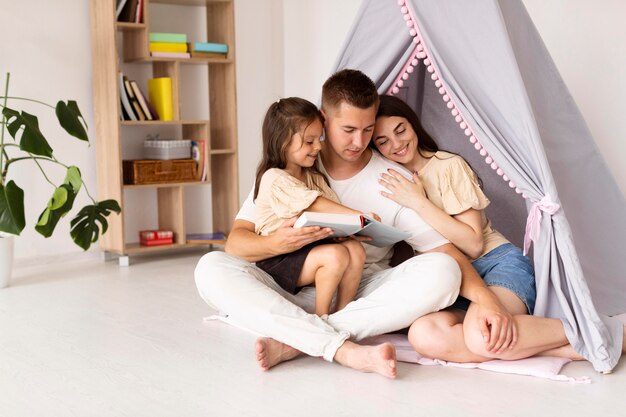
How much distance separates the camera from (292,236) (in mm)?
2365

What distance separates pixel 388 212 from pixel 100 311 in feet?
4.10

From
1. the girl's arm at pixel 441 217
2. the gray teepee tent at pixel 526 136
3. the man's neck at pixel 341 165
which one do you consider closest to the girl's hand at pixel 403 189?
the girl's arm at pixel 441 217

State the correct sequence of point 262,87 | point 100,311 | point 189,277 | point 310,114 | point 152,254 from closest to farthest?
point 310,114 < point 100,311 < point 189,277 < point 152,254 < point 262,87

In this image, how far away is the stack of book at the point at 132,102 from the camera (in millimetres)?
4090

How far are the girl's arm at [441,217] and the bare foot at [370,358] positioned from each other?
0.45 meters

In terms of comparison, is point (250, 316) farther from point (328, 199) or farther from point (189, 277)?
point (189, 277)

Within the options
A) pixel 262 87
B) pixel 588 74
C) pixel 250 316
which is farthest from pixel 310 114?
pixel 262 87

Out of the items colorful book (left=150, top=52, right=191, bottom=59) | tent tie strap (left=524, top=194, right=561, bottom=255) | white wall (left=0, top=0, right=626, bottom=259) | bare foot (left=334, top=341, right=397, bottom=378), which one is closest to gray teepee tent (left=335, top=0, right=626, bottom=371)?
tent tie strap (left=524, top=194, right=561, bottom=255)

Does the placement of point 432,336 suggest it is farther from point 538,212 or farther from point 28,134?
point 28,134

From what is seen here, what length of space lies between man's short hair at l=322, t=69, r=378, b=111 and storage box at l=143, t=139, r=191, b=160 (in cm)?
191

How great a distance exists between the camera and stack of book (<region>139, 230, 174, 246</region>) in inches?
169

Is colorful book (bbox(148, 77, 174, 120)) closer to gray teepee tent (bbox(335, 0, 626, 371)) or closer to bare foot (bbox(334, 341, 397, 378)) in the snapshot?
gray teepee tent (bbox(335, 0, 626, 371))

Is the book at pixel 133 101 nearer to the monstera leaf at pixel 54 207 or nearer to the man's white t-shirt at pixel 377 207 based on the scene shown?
the monstera leaf at pixel 54 207

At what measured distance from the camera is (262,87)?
197 inches
